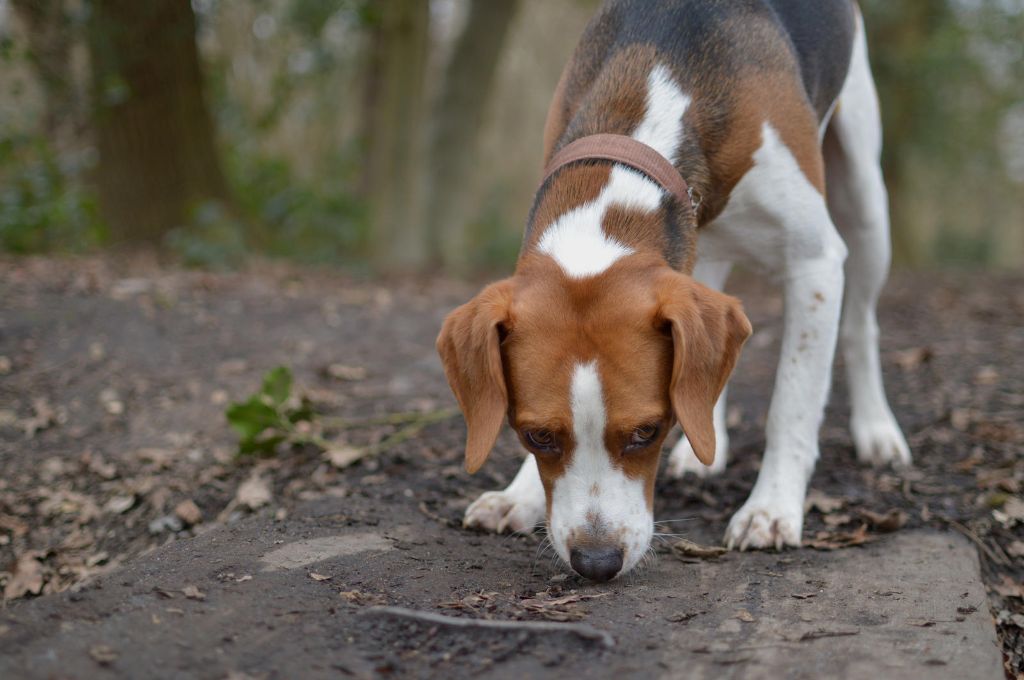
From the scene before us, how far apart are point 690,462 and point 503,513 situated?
1.13m

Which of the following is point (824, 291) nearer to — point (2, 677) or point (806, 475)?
point (806, 475)

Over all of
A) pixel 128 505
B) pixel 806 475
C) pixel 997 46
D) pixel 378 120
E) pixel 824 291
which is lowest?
pixel 128 505

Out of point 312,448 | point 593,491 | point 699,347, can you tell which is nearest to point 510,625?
point 593,491

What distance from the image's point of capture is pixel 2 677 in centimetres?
207

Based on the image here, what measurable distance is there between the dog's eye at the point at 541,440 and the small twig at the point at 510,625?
646 mm

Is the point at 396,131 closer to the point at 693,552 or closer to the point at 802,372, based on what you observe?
the point at 802,372

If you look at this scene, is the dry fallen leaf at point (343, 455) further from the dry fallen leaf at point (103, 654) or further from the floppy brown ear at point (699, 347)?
the dry fallen leaf at point (103, 654)

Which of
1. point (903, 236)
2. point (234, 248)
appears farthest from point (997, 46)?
point (234, 248)

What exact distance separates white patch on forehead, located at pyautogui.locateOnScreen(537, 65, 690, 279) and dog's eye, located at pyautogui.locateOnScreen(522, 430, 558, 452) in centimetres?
49

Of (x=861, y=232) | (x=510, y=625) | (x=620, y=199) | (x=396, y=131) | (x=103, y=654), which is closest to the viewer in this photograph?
(x=103, y=654)

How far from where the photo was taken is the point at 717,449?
4367 millimetres

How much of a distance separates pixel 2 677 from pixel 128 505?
2.04 meters

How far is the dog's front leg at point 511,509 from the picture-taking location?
3.56 meters

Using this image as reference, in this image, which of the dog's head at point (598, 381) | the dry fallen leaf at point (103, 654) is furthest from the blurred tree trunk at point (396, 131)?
the dry fallen leaf at point (103, 654)
